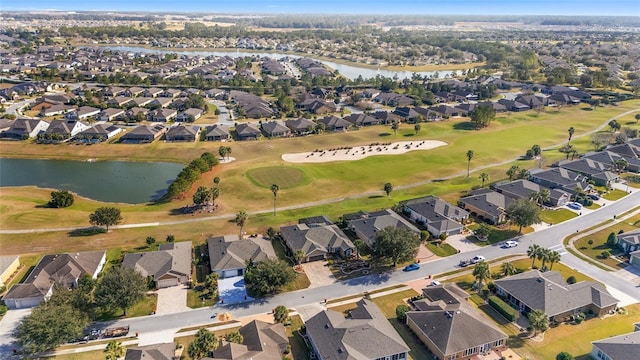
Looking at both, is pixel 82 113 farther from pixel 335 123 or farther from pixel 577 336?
pixel 577 336

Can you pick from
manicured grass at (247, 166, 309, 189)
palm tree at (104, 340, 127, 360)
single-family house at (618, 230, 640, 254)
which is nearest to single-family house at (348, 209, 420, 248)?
manicured grass at (247, 166, 309, 189)

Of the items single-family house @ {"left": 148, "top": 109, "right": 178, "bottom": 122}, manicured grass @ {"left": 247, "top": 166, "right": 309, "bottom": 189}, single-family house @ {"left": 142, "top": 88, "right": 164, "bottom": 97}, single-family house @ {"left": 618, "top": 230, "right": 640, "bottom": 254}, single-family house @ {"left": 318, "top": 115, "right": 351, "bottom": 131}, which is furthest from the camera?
single-family house @ {"left": 142, "top": 88, "right": 164, "bottom": 97}

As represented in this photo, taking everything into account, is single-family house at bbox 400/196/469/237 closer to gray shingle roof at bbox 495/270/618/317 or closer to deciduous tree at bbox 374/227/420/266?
deciduous tree at bbox 374/227/420/266

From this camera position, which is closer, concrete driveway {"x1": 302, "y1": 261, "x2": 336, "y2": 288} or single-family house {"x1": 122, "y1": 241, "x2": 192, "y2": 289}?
single-family house {"x1": 122, "y1": 241, "x2": 192, "y2": 289}

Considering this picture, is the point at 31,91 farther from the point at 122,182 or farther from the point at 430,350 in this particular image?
the point at 430,350

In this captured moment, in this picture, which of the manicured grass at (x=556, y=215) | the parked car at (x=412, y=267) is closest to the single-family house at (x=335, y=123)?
the manicured grass at (x=556, y=215)

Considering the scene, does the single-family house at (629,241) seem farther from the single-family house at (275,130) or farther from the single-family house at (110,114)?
the single-family house at (110,114)

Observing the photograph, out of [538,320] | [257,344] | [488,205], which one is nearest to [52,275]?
A: [257,344]
